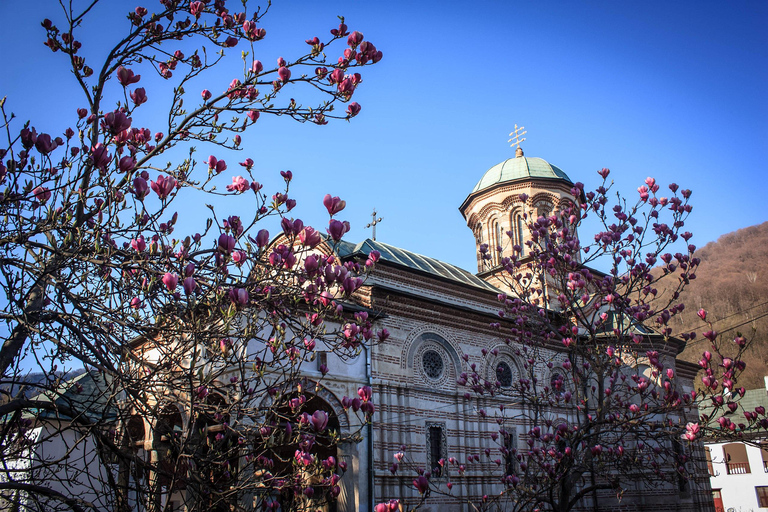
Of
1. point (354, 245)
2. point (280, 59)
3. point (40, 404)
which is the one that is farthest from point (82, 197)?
point (354, 245)

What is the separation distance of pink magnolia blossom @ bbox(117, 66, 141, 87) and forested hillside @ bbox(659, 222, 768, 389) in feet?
141

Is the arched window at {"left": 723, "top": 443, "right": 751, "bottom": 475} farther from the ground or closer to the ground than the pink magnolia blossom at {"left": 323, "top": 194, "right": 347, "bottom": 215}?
closer to the ground

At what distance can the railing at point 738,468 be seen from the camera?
80.7ft

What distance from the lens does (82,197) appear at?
11.8ft

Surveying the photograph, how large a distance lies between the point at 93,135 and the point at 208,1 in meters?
1.36

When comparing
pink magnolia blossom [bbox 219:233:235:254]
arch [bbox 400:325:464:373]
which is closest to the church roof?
arch [bbox 400:325:464:373]

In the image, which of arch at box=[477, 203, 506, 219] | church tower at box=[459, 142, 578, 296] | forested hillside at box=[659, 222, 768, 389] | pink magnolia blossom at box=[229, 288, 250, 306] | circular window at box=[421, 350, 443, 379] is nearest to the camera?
pink magnolia blossom at box=[229, 288, 250, 306]

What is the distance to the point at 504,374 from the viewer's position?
13711 mm

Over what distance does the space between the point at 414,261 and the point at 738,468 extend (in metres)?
20.0

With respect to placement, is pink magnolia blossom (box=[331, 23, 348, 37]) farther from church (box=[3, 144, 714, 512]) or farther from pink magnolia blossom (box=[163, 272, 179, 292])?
church (box=[3, 144, 714, 512])

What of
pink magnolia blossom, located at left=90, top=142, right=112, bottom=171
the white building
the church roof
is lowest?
the white building

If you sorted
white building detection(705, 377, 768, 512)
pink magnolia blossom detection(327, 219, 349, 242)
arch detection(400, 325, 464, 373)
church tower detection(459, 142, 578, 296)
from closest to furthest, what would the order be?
pink magnolia blossom detection(327, 219, 349, 242), arch detection(400, 325, 464, 373), church tower detection(459, 142, 578, 296), white building detection(705, 377, 768, 512)

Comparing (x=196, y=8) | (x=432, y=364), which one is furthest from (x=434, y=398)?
(x=196, y=8)

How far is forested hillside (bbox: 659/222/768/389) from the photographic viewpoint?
136 feet
